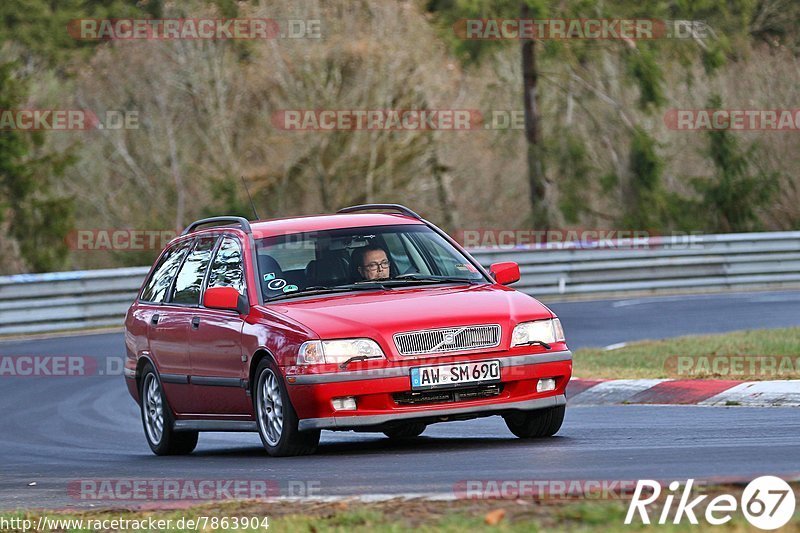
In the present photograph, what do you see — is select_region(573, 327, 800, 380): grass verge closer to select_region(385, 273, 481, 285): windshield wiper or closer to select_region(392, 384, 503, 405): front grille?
select_region(385, 273, 481, 285): windshield wiper

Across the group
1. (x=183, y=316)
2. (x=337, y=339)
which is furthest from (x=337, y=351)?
(x=183, y=316)

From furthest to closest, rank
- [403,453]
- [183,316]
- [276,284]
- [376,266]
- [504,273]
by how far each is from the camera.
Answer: [183,316] < [504,273] < [376,266] < [276,284] < [403,453]

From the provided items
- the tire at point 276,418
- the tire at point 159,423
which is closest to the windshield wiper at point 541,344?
the tire at point 276,418

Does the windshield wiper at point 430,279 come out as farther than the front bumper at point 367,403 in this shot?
Yes

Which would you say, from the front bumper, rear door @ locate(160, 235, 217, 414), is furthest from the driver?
rear door @ locate(160, 235, 217, 414)

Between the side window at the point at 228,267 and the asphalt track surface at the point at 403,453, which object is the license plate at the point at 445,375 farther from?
the side window at the point at 228,267

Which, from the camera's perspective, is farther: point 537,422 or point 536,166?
point 536,166

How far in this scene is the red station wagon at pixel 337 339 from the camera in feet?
30.1

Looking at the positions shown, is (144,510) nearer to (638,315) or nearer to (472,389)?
(472,389)

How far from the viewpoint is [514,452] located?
873 cm

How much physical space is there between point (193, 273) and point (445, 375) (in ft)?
9.21

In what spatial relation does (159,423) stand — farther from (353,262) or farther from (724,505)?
(724,505)

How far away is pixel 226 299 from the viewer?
33.3 ft

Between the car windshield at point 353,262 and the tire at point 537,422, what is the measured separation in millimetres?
998
